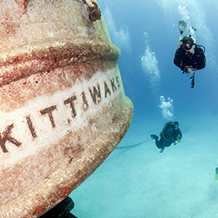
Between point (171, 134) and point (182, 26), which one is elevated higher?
point (182, 26)

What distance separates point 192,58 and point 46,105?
293cm

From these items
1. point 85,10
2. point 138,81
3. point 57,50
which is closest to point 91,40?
point 85,10

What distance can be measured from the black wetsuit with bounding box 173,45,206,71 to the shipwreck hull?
238 centimetres

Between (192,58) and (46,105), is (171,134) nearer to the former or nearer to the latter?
(192,58)

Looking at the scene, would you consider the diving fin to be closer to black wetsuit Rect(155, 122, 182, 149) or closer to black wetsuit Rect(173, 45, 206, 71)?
black wetsuit Rect(173, 45, 206, 71)

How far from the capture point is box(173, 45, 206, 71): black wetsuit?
128 inches

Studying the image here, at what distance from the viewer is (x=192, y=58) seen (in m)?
3.32

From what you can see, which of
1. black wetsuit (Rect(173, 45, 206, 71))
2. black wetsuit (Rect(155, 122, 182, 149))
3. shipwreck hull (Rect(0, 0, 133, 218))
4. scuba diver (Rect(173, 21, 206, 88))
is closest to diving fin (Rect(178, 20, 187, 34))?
scuba diver (Rect(173, 21, 206, 88))

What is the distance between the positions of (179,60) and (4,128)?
3179mm

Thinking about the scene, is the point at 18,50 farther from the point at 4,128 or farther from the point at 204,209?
the point at 204,209

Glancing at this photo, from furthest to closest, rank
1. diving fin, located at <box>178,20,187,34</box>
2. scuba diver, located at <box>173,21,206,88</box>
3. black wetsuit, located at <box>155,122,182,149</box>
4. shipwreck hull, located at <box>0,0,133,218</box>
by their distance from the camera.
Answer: black wetsuit, located at <box>155,122,182,149</box>, diving fin, located at <box>178,20,187,34</box>, scuba diver, located at <box>173,21,206,88</box>, shipwreck hull, located at <box>0,0,133,218</box>

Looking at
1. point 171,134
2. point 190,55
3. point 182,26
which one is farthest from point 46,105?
point 171,134

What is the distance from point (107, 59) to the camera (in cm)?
163

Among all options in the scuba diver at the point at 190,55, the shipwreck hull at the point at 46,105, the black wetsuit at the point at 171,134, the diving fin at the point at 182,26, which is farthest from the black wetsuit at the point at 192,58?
the black wetsuit at the point at 171,134
